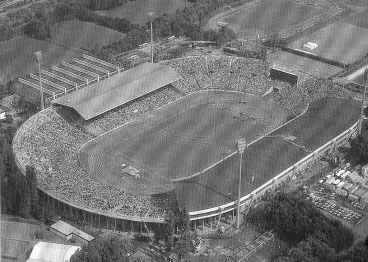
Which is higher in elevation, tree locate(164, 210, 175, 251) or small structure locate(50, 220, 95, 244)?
tree locate(164, 210, 175, 251)

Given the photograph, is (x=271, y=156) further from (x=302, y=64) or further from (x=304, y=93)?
(x=302, y=64)

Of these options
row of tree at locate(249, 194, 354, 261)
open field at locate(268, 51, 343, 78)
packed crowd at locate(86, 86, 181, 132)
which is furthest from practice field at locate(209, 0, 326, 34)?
row of tree at locate(249, 194, 354, 261)

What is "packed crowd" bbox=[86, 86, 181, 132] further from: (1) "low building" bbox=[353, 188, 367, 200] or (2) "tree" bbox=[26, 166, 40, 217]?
(1) "low building" bbox=[353, 188, 367, 200]

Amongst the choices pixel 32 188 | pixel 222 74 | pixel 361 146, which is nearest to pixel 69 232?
pixel 32 188

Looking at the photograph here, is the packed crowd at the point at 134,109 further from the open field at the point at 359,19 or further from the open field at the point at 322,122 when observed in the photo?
the open field at the point at 359,19

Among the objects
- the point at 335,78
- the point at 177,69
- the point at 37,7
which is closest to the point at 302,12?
the point at 335,78
